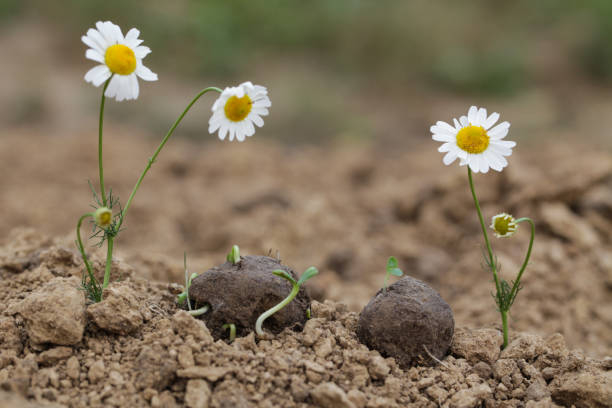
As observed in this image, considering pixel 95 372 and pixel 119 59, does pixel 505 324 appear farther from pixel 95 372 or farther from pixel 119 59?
pixel 119 59

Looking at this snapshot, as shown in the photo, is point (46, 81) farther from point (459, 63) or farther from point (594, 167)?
point (594, 167)

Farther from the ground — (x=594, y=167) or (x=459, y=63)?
(x=459, y=63)

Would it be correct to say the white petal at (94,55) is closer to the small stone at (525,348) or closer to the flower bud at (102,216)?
the flower bud at (102,216)

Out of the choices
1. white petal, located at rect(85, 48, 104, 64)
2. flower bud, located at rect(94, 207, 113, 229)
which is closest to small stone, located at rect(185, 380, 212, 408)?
flower bud, located at rect(94, 207, 113, 229)

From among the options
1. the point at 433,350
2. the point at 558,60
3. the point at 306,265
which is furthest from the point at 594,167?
the point at 558,60

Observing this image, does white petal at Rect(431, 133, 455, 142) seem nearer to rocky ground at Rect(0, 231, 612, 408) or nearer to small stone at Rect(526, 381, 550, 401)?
rocky ground at Rect(0, 231, 612, 408)

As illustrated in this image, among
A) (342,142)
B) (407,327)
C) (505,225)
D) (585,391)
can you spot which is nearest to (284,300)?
(407,327)
